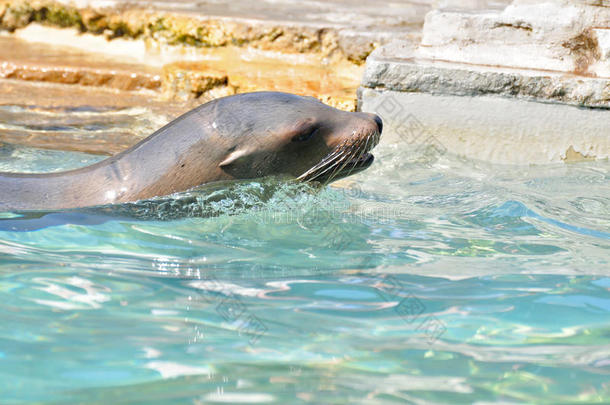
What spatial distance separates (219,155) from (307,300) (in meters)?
1.20

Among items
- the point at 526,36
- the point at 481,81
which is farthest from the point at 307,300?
the point at 526,36

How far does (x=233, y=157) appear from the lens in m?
3.62

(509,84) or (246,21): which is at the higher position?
(509,84)

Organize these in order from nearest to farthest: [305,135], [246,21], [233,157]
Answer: [233,157]
[305,135]
[246,21]

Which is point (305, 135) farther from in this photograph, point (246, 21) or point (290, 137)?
point (246, 21)

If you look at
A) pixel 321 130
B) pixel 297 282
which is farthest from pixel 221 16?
pixel 297 282

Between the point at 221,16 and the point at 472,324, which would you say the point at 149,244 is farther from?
the point at 221,16

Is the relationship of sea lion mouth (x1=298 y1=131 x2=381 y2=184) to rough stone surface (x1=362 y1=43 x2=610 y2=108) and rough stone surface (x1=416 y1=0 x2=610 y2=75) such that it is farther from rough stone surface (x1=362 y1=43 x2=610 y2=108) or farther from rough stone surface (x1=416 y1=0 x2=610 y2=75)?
rough stone surface (x1=416 y1=0 x2=610 y2=75)

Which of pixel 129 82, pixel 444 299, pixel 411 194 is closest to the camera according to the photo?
pixel 444 299

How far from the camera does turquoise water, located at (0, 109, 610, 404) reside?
82.4 inches

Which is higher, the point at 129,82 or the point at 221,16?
the point at 221,16

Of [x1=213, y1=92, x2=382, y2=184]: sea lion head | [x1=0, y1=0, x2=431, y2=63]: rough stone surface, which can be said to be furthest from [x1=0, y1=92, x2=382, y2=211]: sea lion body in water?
[x1=0, y1=0, x2=431, y2=63]: rough stone surface

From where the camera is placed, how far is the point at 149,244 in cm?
329

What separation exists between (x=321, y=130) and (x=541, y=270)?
51.7 inches
